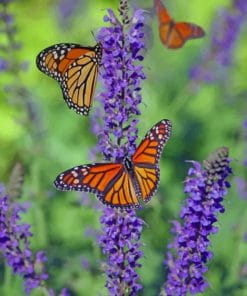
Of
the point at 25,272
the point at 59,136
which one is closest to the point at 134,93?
the point at 25,272

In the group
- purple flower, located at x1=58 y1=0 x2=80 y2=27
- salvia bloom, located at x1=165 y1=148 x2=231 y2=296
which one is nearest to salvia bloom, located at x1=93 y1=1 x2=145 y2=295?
salvia bloom, located at x1=165 y1=148 x2=231 y2=296

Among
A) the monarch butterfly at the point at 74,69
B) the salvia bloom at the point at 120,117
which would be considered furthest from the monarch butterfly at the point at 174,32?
the salvia bloom at the point at 120,117

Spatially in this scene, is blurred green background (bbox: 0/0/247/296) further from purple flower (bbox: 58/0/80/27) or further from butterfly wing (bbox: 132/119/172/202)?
butterfly wing (bbox: 132/119/172/202)

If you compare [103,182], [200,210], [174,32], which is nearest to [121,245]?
[103,182]

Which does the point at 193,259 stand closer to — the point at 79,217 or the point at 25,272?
the point at 25,272

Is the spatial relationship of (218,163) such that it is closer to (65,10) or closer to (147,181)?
(147,181)

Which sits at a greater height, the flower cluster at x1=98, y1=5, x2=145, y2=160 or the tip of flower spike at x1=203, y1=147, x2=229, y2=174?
the flower cluster at x1=98, y1=5, x2=145, y2=160
